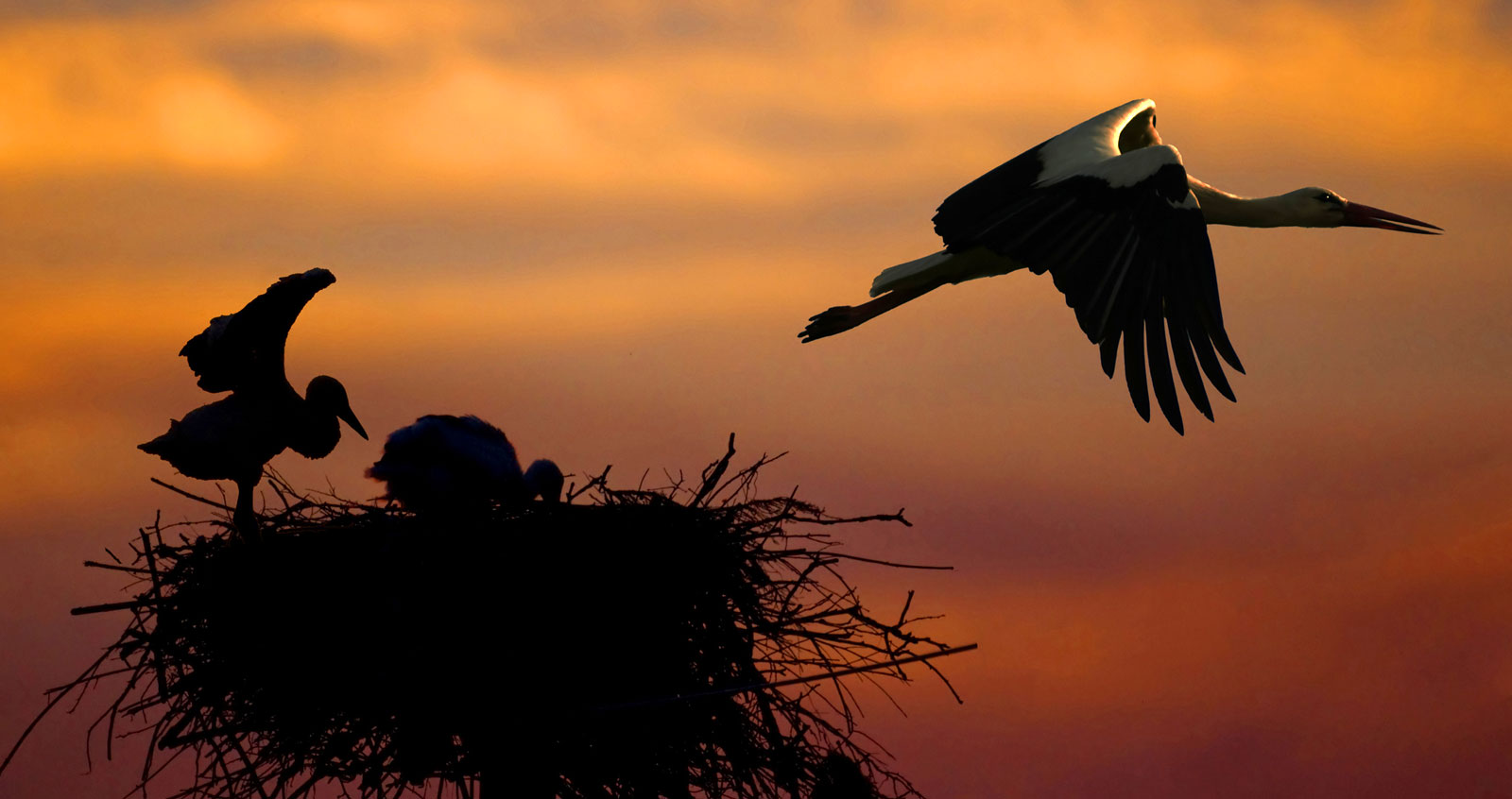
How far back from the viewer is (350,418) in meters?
6.85

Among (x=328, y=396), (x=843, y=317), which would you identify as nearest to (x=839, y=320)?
(x=843, y=317)

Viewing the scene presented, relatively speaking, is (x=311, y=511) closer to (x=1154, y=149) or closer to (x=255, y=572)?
(x=255, y=572)

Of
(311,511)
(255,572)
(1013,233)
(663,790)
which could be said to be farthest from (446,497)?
(1013,233)

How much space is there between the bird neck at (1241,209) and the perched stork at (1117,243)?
3.51 ft

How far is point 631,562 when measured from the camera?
5520 millimetres

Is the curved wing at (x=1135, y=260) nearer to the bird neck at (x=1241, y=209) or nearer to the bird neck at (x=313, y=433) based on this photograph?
the bird neck at (x=1241, y=209)

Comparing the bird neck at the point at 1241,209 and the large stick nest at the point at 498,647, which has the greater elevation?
the bird neck at the point at 1241,209

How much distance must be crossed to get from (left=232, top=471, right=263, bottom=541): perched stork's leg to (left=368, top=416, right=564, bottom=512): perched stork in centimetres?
Answer: 86

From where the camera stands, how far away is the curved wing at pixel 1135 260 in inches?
225

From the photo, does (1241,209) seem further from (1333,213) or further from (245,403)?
(245,403)

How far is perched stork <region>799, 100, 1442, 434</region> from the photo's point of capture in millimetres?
5738

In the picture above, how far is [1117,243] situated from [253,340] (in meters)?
3.49

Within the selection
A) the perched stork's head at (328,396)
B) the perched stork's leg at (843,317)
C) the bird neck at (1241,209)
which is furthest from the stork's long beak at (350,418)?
the bird neck at (1241,209)

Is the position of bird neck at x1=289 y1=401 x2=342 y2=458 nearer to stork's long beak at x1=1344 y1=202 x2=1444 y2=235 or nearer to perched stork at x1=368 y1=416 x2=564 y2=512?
perched stork at x1=368 y1=416 x2=564 y2=512
